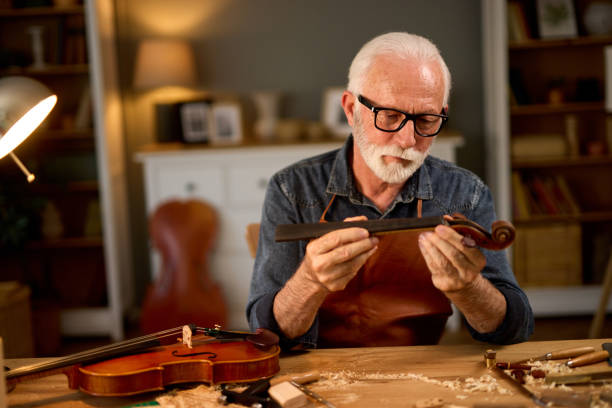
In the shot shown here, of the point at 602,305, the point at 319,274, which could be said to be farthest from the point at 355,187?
the point at 602,305

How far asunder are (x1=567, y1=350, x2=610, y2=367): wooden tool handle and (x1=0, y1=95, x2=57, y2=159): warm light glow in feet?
3.57

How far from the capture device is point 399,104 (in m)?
1.55

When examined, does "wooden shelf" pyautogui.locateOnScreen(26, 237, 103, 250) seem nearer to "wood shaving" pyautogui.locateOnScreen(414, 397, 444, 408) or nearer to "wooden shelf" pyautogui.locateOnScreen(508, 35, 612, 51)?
"wooden shelf" pyautogui.locateOnScreen(508, 35, 612, 51)

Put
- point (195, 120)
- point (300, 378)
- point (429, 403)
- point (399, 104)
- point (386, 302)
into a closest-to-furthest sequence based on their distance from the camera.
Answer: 1. point (429, 403)
2. point (300, 378)
3. point (399, 104)
4. point (386, 302)
5. point (195, 120)

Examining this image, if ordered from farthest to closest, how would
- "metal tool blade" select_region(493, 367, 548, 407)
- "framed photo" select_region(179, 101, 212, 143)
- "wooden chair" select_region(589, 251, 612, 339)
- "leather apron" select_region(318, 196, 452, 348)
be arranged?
"framed photo" select_region(179, 101, 212, 143)
"wooden chair" select_region(589, 251, 612, 339)
"leather apron" select_region(318, 196, 452, 348)
"metal tool blade" select_region(493, 367, 548, 407)

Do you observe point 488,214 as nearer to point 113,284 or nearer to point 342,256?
point 342,256

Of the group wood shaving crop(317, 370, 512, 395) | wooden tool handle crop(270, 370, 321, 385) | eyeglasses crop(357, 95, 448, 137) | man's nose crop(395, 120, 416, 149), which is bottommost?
wood shaving crop(317, 370, 512, 395)

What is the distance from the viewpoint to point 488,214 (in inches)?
66.8

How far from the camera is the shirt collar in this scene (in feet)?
5.64

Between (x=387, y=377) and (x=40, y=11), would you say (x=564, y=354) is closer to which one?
(x=387, y=377)

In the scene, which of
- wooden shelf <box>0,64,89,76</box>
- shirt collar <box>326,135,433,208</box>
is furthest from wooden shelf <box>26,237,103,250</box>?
shirt collar <box>326,135,433,208</box>

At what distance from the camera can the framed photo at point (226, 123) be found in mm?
3930

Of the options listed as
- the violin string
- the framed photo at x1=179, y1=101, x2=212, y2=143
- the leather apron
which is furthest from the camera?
the framed photo at x1=179, y1=101, x2=212, y2=143

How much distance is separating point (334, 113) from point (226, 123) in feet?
2.13
